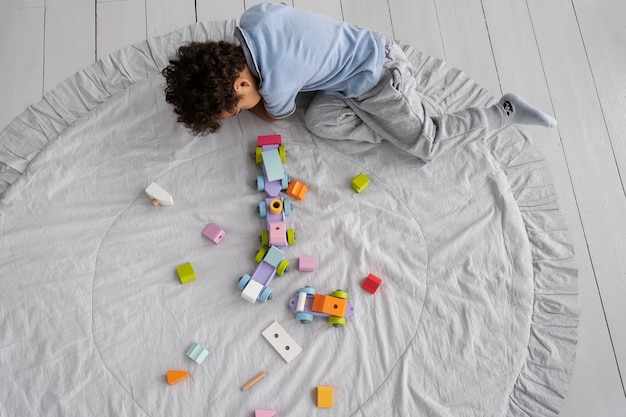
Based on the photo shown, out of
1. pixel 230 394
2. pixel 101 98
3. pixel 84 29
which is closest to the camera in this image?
pixel 230 394

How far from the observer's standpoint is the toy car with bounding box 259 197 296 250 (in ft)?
3.88

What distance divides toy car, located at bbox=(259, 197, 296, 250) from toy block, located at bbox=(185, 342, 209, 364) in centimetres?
24

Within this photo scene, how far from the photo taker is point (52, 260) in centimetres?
118

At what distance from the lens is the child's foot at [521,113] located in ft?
4.06

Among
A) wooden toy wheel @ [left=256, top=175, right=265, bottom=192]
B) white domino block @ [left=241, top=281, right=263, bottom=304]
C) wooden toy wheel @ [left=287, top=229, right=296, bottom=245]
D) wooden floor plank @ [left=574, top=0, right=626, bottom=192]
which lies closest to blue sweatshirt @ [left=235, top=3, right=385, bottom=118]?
wooden toy wheel @ [left=256, top=175, right=265, bottom=192]

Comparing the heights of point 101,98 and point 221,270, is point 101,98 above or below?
above

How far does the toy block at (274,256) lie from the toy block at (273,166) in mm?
151

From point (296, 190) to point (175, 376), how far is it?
0.44 meters

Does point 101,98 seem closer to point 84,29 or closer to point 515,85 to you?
point 84,29

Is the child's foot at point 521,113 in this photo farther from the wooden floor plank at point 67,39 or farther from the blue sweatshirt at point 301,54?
the wooden floor plank at point 67,39

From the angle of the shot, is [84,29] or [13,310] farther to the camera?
[84,29]

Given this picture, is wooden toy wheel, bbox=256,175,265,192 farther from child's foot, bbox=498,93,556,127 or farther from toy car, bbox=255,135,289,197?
child's foot, bbox=498,93,556,127

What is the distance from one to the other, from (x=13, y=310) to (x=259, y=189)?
53 cm

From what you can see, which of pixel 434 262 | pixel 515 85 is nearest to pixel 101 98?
pixel 434 262
